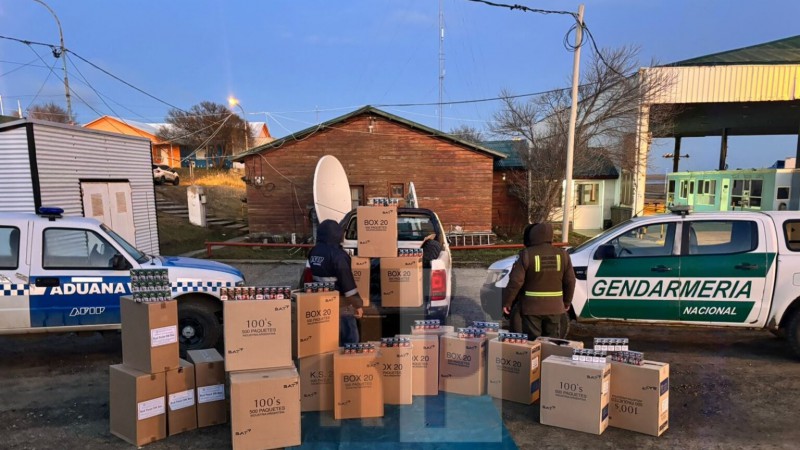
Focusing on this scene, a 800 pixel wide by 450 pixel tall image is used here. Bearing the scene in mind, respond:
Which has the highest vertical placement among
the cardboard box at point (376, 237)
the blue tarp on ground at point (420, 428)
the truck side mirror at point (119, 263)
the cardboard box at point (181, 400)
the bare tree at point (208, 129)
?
the bare tree at point (208, 129)

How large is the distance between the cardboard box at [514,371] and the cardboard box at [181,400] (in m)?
2.81

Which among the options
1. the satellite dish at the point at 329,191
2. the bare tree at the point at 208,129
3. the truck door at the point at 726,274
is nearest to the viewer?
the truck door at the point at 726,274

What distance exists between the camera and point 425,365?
4629mm

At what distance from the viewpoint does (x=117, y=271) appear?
5500 millimetres

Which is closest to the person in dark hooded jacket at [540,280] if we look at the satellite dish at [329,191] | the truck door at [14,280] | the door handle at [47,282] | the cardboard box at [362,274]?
the cardboard box at [362,274]

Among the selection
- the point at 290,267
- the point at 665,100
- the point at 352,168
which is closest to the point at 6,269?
the point at 290,267

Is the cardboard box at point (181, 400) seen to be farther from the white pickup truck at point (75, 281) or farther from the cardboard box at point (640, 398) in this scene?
the cardboard box at point (640, 398)

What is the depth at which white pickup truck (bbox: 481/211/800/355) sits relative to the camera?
5.41 meters

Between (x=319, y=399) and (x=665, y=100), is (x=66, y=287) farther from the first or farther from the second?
(x=665, y=100)

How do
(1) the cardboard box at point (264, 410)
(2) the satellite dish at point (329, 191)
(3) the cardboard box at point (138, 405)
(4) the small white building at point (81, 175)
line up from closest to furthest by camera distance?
(1) the cardboard box at point (264, 410), (3) the cardboard box at point (138, 405), (4) the small white building at point (81, 175), (2) the satellite dish at point (329, 191)

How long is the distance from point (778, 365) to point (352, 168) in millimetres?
14156

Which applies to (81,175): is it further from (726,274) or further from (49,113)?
(49,113)

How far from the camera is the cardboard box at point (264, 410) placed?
11.7 ft

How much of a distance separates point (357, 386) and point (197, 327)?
8.58 feet
